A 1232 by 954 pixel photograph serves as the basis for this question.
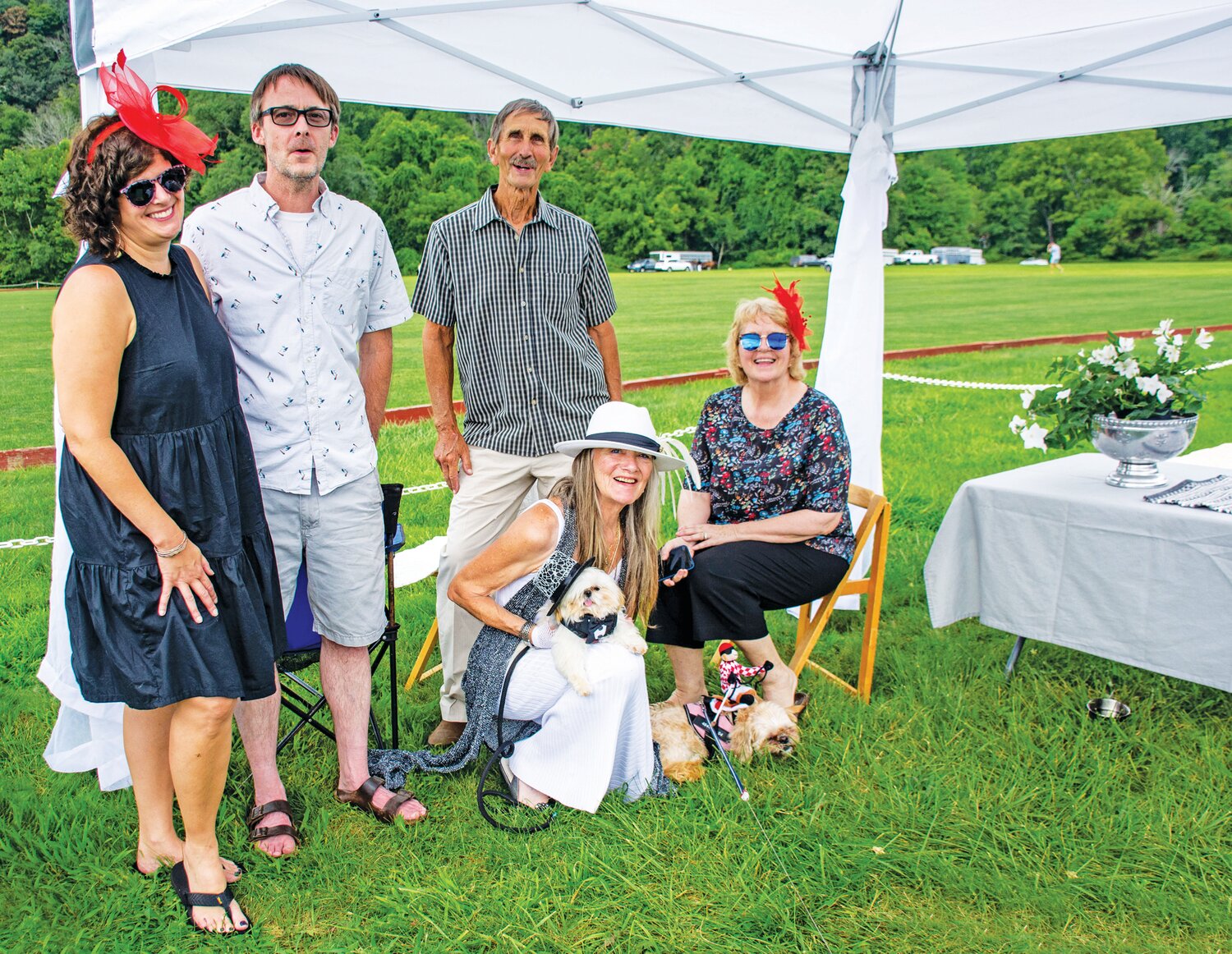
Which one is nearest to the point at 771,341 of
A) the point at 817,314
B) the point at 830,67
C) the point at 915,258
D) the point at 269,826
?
the point at 830,67

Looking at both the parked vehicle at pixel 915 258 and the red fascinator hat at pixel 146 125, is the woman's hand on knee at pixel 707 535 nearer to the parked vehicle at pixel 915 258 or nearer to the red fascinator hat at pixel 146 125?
the red fascinator hat at pixel 146 125

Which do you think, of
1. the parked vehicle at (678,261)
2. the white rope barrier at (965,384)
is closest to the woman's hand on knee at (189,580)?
the white rope barrier at (965,384)

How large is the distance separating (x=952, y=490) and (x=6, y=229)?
28.0m

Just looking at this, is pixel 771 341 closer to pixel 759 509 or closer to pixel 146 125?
pixel 759 509

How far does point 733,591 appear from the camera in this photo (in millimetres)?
3305

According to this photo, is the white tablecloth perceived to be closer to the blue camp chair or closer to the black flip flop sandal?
the blue camp chair

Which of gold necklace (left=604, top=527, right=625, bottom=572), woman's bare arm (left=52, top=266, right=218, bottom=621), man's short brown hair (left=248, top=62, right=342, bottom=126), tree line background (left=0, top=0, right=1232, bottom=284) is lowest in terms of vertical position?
gold necklace (left=604, top=527, right=625, bottom=572)

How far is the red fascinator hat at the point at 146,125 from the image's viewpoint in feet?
6.89

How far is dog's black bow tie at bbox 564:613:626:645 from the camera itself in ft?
9.32

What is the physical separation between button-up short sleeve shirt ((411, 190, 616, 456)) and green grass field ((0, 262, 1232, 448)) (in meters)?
7.67

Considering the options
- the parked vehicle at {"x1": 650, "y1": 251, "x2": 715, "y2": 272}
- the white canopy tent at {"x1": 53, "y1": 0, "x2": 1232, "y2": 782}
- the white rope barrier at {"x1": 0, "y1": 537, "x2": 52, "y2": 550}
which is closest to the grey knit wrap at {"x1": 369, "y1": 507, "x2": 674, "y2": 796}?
the white canopy tent at {"x1": 53, "y1": 0, "x2": 1232, "y2": 782}

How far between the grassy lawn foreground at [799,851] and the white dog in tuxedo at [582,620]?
1.50 feet

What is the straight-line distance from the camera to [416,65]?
13.4ft

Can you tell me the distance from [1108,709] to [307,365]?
118 inches
